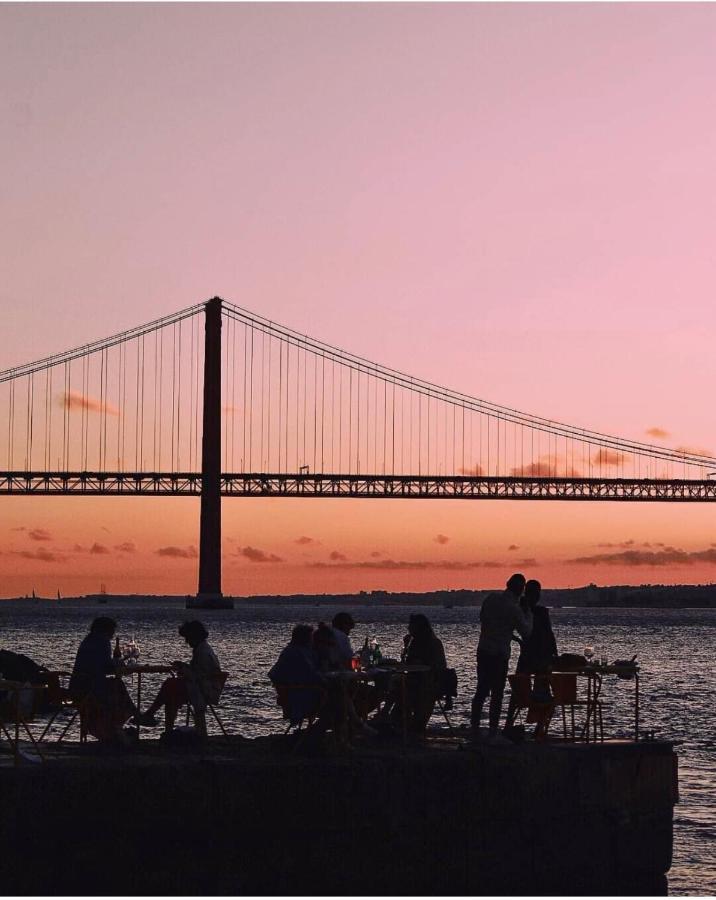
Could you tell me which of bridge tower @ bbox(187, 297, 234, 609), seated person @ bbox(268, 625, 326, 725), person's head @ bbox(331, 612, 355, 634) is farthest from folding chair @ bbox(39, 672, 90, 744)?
bridge tower @ bbox(187, 297, 234, 609)

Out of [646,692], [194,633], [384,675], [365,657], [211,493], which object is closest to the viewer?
[194,633]

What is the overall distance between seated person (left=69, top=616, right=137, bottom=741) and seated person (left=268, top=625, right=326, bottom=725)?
1.28 m

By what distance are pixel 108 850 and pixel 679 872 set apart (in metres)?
5.51

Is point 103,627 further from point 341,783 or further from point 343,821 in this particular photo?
point 343,821

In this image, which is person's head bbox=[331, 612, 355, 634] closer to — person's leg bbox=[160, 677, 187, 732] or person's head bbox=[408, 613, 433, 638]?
person's head bbox=[408, 613, 433, 638]

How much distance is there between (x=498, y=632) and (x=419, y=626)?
676mm

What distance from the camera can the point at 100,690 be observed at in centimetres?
1290

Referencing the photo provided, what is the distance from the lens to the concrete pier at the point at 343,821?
1089 centimetres

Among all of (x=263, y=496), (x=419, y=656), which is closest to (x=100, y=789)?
(x=419, y=656)

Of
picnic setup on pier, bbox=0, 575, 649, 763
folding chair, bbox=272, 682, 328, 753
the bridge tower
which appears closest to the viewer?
folding chair, bbox=272, 682, 328, 753

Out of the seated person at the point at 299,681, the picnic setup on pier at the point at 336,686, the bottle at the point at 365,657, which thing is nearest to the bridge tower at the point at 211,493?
the bottle at the point at 365,657

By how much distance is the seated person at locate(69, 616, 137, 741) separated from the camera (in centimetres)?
1288

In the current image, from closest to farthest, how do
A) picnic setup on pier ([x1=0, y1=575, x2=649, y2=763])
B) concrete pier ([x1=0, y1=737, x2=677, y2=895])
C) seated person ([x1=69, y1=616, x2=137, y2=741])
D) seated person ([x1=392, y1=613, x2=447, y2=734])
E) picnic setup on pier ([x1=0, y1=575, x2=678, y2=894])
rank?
concrete pier ([x1=0, y1=737, x2=677, y2=895]), picnic setup on pier ([x1=0, y1=575, x2=678, y2=894]), picnic setup on pier ([x1=0, y1=575, x2=649, y2=763]), seated person ([x1=69, y1=616, x2=137, y2=741]), seated person ([x1=392, y1=613, x2=447, y2=734])

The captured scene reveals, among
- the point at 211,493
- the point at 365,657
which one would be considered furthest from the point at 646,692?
the point at 211,493
